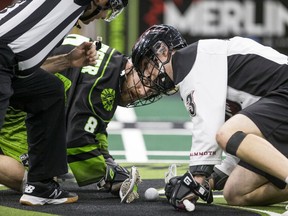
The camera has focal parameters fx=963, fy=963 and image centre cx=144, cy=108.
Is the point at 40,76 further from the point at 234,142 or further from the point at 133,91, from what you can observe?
the point at 234,142

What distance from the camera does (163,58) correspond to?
5.52 m

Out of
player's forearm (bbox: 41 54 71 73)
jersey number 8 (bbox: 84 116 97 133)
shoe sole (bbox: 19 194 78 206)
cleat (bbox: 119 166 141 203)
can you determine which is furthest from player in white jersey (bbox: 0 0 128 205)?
jersey number 8 (bbox: 84 116 97 133)

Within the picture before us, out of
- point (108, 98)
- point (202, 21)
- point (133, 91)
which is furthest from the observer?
point (202, 21)

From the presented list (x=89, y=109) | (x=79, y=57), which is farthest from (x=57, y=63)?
(x=89, y=109)

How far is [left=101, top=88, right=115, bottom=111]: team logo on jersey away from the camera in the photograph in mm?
5988

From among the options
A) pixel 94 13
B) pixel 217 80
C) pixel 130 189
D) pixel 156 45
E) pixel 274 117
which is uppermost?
pixel 94 13

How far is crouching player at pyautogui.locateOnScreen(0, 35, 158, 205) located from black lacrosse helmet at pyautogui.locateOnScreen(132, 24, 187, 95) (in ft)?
1.18

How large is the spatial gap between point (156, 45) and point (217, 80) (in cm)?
47

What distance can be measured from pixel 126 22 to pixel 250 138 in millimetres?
8148

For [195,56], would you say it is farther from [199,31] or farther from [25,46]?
[199,31]

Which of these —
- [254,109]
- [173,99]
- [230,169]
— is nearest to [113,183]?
[230,169]

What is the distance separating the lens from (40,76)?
5.45 meters

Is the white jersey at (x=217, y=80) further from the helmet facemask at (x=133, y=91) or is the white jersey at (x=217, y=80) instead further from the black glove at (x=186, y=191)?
the helmet facemask at (x=133, y=91)

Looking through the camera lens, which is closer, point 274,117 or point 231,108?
point 274,117
